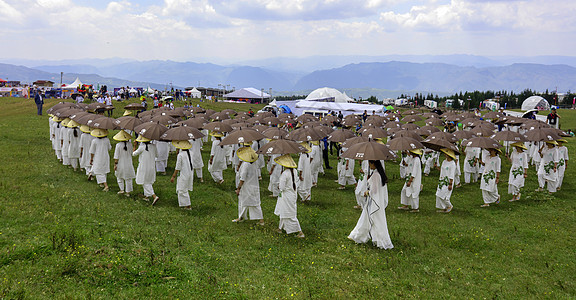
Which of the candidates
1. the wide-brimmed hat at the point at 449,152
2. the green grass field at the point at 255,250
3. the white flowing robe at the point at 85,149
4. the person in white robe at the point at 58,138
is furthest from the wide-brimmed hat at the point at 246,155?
the person in white robe at the point at 58,138

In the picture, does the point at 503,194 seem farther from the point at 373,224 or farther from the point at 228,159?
the point at 228,159

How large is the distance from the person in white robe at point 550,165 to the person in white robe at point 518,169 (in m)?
1.39

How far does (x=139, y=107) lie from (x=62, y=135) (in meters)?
6.16

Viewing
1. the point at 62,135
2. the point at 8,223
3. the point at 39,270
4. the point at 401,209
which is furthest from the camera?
the point at 62,135

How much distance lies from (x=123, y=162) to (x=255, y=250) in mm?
6241

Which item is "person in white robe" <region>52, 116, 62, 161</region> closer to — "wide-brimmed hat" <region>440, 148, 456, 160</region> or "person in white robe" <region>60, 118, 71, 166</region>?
"person in white robe" <region>60, 118, 71, 166</region>

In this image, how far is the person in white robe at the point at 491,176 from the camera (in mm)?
13805

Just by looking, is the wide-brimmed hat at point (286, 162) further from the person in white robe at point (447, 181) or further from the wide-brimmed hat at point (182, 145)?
the person in white robe at point (447, 181)

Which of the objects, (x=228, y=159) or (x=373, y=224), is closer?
(x=373, y=224)

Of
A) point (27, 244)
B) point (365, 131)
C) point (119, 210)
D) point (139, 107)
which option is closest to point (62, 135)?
point (139, 107)

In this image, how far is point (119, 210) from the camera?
11359 millimetres

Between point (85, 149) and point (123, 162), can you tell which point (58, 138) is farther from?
point (123, 162)

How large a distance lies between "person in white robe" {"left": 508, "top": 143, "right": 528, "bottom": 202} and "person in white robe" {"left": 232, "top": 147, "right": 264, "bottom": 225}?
9.72 metres

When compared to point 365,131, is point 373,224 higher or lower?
lower
